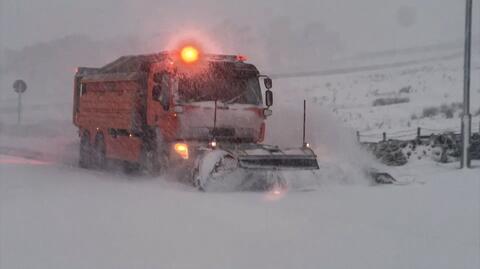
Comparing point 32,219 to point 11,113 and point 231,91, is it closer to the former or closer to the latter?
point 231,91

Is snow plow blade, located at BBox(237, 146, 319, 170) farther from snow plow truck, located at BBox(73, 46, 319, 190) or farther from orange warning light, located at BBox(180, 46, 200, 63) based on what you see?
orange warning light, located at BBox(180, 46, 200, 63)

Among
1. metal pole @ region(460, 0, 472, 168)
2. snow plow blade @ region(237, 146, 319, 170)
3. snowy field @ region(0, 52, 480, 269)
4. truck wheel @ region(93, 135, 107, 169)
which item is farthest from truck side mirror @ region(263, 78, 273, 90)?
metal pole @ region(460, 0, 472, 168)

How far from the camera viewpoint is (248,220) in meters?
8.62

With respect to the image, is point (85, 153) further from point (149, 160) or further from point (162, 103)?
point (162, 103)

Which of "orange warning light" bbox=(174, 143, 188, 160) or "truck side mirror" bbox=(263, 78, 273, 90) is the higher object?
"truck side mirror" bbox=(263, 78, 273, 90)

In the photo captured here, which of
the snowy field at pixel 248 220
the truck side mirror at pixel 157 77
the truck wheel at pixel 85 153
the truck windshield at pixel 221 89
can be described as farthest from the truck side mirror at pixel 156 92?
the truck wheel at pixel 85 153

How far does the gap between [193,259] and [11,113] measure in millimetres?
46358

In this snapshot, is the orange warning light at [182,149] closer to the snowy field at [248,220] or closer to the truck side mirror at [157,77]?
the snowy field at [248,220]

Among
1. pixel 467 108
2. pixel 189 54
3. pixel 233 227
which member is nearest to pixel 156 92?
pixel 189 54

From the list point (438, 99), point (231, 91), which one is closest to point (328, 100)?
point (438, 99)

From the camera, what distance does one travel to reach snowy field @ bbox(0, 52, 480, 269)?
6.69m

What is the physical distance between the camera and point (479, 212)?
10.1 m

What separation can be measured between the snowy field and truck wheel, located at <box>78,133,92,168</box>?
0.97 metres

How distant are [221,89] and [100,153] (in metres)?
4.86
